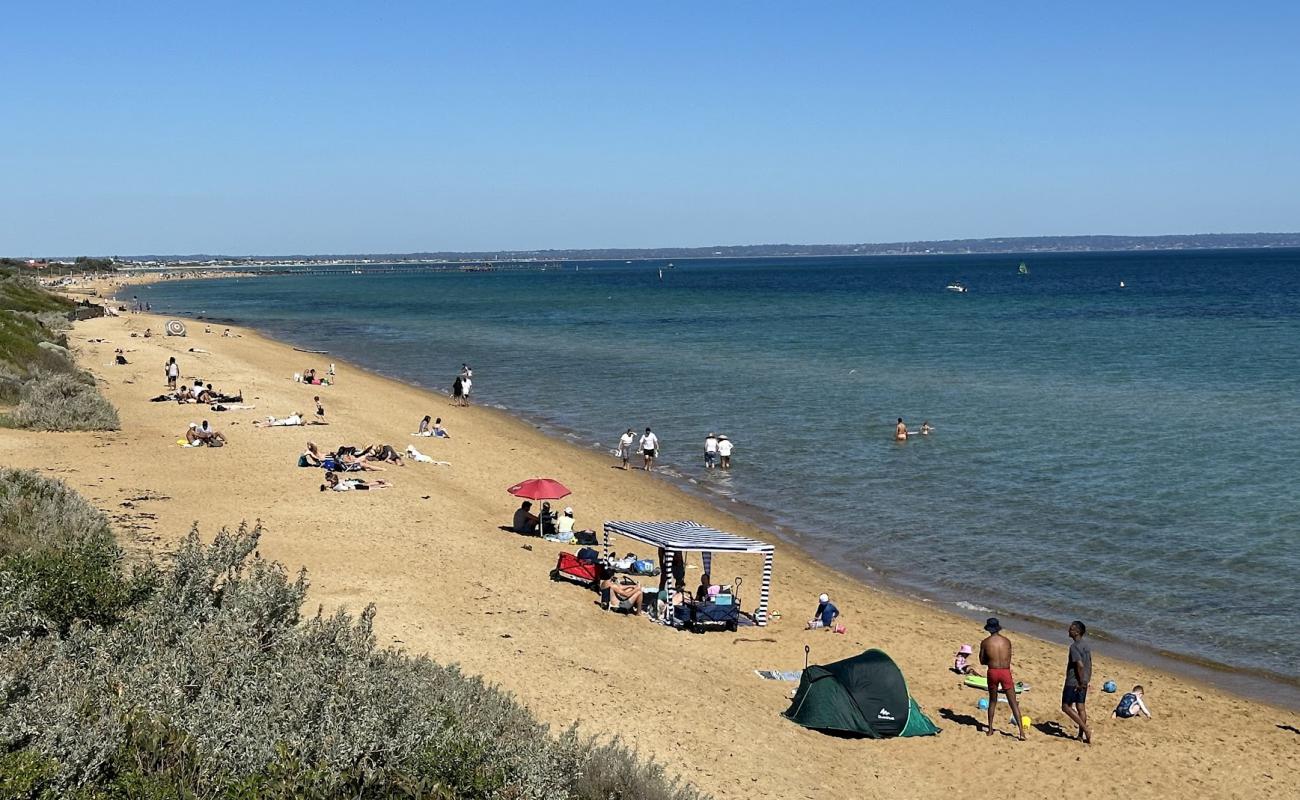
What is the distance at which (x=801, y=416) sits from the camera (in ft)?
114

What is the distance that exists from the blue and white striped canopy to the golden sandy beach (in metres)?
1.01

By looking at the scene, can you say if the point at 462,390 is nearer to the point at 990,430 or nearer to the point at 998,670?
the point at 990,430

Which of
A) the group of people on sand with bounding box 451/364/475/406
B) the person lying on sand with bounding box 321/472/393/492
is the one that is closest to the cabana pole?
the person lying on sand with bounding box 321/472/393/492

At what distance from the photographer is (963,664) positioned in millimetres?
14336

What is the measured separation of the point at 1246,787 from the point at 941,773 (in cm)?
329

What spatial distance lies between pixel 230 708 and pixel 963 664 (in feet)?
33.8

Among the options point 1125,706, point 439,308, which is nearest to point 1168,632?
point 1125,706

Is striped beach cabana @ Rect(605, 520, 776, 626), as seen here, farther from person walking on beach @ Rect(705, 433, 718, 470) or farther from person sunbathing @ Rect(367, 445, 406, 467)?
person walking on beach @ Rect(705, 433, 718, 470)

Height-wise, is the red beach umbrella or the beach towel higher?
the red beach umbrella

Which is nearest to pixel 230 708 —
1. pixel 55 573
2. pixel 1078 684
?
pixel 55 573

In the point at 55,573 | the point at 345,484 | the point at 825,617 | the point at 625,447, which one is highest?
the point at 55,573

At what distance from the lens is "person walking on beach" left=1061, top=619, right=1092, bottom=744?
1205 cm

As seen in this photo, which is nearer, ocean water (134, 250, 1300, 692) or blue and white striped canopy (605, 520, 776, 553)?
blue and white striped canopy (605, 520, 776, 553)

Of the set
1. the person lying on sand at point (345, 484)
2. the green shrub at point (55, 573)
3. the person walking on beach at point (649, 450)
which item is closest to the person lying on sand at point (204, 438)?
the person lying on sand at point (345, 484)
